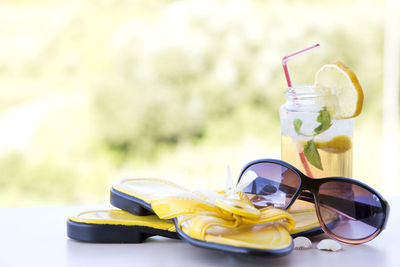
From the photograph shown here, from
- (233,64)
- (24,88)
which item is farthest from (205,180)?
(24,88)

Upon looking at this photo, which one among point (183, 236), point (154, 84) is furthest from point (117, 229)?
point (154, 84)

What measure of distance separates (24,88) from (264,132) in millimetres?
2234

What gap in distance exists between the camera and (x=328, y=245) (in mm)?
629

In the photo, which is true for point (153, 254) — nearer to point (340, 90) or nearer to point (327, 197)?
point (327, 197)

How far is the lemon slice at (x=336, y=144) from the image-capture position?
71cm

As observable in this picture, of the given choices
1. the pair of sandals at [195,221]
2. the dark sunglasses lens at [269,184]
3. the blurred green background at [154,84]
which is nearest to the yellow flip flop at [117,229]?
the pair of sandals at [195,221]

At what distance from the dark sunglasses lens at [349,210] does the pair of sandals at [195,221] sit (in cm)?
4

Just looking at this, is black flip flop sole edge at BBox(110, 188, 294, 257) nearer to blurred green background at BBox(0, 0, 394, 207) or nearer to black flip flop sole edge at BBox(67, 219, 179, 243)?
black flip flop sole edge at BBox(67, 219, 179, 243)

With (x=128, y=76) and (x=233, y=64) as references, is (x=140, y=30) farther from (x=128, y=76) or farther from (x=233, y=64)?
(x=233, y=64)

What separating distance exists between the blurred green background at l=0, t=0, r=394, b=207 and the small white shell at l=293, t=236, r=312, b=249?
3871 mm

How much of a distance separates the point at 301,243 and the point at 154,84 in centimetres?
399

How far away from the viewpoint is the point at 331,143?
0.71 metres

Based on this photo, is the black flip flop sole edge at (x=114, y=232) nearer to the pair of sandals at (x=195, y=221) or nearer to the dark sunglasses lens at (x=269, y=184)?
the pair of sandals at (x=195, y=221)

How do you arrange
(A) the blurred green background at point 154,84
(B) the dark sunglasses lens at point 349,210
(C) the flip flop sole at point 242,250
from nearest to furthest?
(C) the flip flop sole at point 242,250
(B) the dark sunglasses lens at point 349,210
(A) the blurred green background at point 154,84
